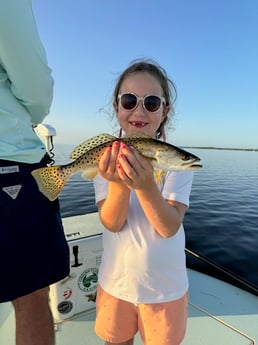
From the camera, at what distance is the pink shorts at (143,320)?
192 centimetres

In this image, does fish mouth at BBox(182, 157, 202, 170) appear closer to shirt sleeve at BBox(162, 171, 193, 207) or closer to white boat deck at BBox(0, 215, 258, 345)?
shirt sleeve at BBox(162, 171, 193, 207)

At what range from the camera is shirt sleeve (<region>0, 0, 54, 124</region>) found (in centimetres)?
163

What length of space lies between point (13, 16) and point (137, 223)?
1.47m

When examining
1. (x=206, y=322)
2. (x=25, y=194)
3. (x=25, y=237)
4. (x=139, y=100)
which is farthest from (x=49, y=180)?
(x=206, y=322)

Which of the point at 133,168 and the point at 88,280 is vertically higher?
the point at 133,168

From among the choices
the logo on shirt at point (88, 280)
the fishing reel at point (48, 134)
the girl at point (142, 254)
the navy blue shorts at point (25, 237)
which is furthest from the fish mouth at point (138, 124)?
the logo on shirt at point (88, 280)

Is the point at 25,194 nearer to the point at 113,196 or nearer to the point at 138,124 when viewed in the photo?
the point at 113,196

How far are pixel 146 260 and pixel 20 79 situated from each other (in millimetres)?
1414

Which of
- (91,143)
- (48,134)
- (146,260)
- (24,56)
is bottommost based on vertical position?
(146,260)

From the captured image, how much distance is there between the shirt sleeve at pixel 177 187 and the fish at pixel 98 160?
6.0 inches

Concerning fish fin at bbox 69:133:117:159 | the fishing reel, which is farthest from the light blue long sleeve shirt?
the fishing reel

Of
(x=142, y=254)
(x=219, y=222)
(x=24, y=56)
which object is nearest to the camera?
(x=24, y=56)

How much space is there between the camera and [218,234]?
29.4 feet

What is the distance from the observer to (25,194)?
72.2 inches
